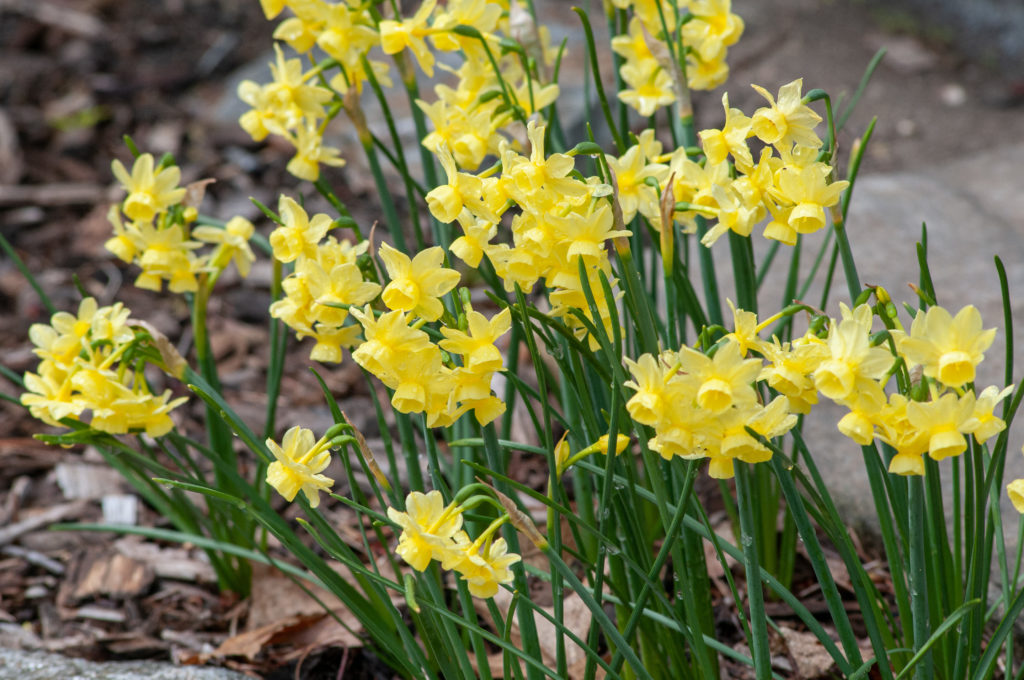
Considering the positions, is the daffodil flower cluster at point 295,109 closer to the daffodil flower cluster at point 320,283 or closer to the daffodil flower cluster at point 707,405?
the daffodil flower cluster at point 320,283

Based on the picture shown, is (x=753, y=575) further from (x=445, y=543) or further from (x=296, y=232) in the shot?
(x=296, y=232)

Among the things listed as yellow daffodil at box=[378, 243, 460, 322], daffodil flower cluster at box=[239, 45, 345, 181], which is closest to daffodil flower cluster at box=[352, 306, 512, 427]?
yellow daffodil at box=[378, 243, 460, 322]

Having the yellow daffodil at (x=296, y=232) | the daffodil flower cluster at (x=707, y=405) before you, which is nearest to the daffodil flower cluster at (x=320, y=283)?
the yellow daffodil at (x=296, y=232)

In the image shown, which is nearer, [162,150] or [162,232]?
[162,232]

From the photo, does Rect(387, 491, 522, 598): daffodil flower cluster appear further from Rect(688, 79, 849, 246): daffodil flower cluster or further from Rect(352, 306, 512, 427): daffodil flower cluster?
Rect(688, 79, 849, 246): daffodil flower cluster

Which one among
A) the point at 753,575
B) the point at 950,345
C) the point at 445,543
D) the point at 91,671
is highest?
the point at 950,345

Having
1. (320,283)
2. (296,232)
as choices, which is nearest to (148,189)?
(296,232)

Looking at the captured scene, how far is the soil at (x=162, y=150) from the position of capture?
6.06 ft

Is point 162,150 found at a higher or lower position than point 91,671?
higher

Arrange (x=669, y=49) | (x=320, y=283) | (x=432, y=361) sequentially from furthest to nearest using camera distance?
1. (x=669, y=49)
2. (x=320, y=283)
3. (x=432, y=361)

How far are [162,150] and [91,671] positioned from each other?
7.50 ft

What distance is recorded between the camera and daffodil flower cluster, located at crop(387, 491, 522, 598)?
89 centimetres

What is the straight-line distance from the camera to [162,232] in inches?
55.9

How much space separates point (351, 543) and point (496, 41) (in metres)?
1.01
